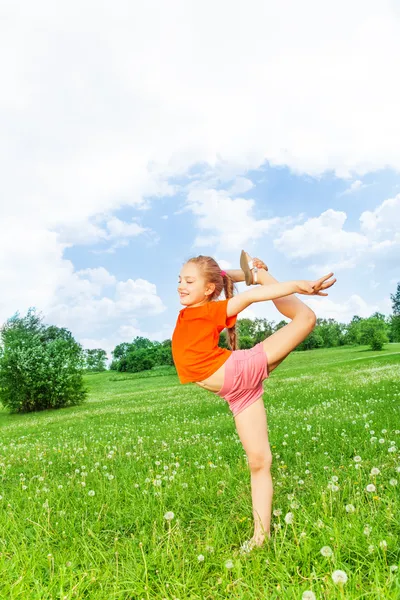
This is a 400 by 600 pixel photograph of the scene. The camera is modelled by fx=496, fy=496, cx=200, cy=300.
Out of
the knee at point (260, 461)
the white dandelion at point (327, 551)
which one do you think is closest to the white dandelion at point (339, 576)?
the white dandelion at point (327, 551)

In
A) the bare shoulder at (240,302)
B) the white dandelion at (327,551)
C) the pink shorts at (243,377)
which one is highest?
the bare shoulder at (240,302)

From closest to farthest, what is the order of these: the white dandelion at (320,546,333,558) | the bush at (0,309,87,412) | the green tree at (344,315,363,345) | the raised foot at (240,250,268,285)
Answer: the white dandelion at (320,546,333,558) < the raised foot at (240,250,268,285) < the bush at (0,309,87,412) < the green tree at (344,315,363,345)

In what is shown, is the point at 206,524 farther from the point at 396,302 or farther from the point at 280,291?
the point at 396,302

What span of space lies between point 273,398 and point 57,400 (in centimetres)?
1945

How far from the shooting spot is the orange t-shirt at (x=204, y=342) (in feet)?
13.6

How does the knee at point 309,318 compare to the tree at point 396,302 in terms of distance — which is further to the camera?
the tree at point 396,302

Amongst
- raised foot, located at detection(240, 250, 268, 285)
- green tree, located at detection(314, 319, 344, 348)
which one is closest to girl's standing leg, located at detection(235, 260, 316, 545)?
raised foot, located at detection(240, 250, 268, 285)

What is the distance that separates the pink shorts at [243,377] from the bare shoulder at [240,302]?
14.6 inches

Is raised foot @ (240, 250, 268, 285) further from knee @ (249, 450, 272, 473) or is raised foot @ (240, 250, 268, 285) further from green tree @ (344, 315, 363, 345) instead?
green tree @ (344, 315, 363, 345)

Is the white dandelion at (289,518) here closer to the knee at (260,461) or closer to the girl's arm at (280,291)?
the knee at (260,461)

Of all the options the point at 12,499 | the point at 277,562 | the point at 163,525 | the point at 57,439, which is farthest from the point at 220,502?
the point at 57,439

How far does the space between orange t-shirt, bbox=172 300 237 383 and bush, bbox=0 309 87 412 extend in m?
28.1

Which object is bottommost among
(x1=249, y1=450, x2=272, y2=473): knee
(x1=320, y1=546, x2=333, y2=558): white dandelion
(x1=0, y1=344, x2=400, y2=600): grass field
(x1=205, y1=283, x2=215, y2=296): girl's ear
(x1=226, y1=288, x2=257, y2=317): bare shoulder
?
(x1=0, y1=344, x2=400, y2=600): grass field

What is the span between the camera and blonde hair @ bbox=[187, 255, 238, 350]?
14.6 feet
